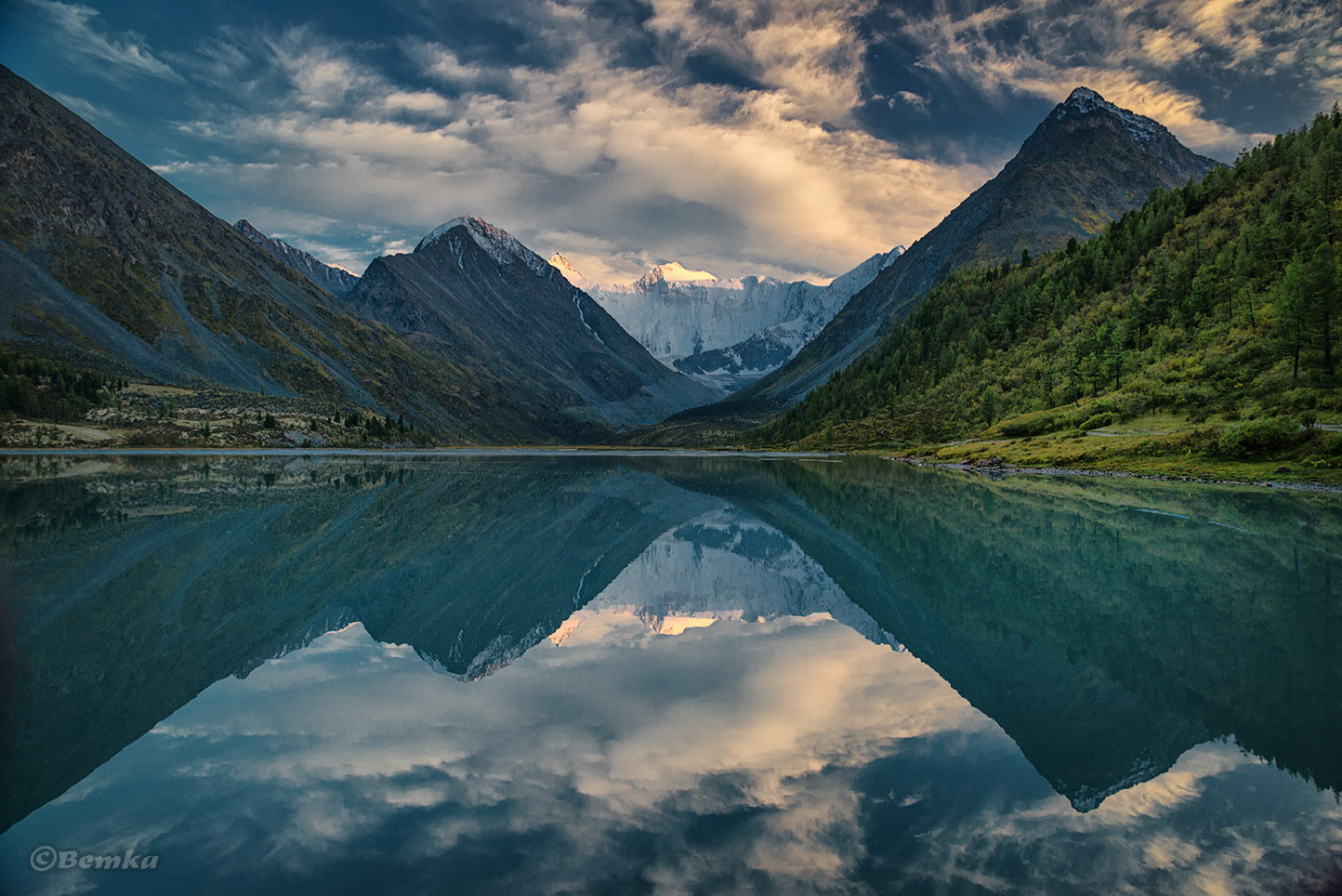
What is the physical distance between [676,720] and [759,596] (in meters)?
13.4

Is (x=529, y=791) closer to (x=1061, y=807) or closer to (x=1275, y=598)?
(x=1061, y=807)

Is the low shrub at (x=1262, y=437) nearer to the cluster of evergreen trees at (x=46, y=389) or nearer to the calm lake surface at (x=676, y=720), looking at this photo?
the calm lake surface at (x=676, y=720)

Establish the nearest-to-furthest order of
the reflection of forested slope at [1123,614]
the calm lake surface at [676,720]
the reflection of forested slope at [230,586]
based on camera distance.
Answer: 1. the calm lake surface at [676,720]
2. the reflection of forested slope at [1123,614]
3. the reflection of forested slope at [230,586]

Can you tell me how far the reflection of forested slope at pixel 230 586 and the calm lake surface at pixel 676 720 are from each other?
6.4 inches

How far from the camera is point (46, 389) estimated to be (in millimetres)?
160625

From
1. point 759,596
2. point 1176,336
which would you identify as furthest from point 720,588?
point 1176,336

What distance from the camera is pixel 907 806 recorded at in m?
10.0

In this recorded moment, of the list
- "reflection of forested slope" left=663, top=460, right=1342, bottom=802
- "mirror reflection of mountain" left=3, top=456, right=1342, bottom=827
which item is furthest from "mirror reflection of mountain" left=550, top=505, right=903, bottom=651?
"reflection of forested slope" left=663, top=460, right=1342, bottom=802

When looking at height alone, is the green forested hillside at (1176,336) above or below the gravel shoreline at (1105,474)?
above

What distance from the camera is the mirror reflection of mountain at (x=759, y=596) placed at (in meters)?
13.1

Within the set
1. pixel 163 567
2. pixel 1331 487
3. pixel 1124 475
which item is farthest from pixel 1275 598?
pixel 1124 475

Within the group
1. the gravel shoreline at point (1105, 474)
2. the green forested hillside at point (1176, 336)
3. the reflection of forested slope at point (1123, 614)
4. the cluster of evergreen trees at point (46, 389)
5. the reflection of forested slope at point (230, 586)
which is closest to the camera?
the reflection of forested slope at point (1123, 614)

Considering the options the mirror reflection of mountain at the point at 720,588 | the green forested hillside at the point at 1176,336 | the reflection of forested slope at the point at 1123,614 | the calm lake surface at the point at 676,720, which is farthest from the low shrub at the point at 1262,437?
the mirror reflection of mountain at the point at 720,588

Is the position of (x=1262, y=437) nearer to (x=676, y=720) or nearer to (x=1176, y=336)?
(x=1176, y=336)
